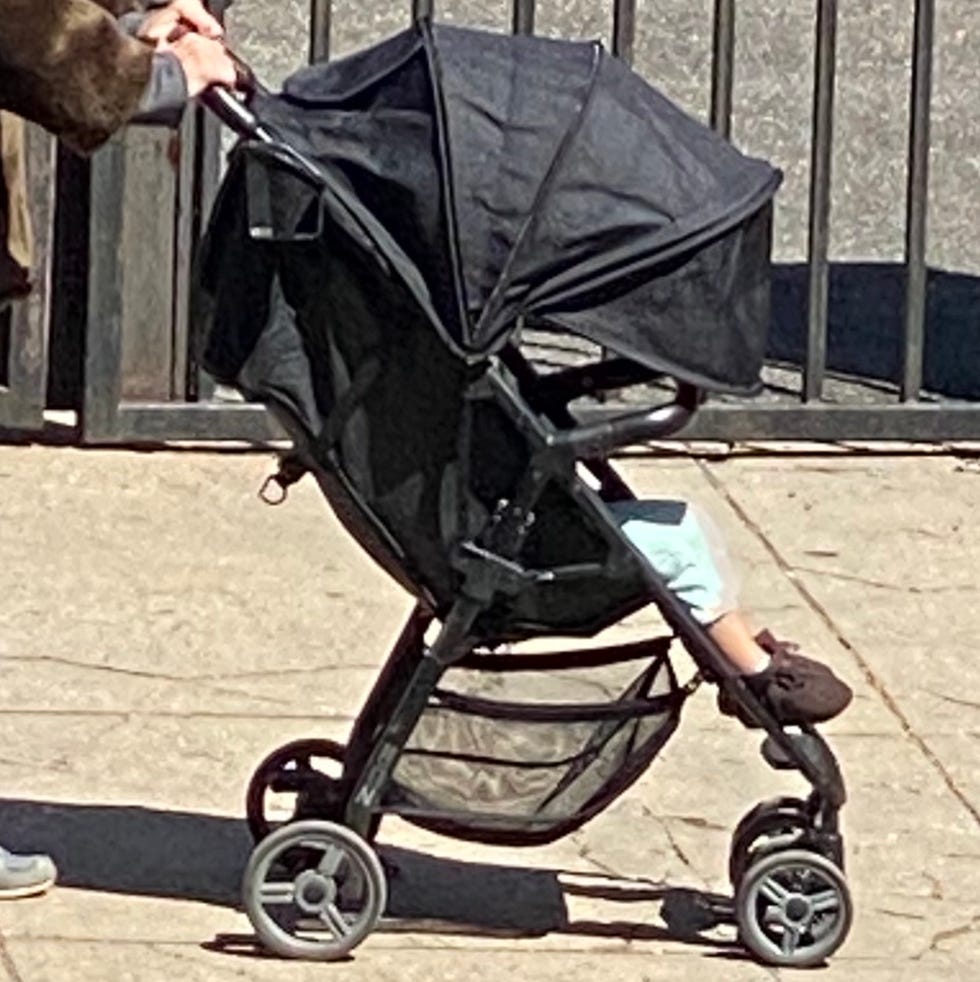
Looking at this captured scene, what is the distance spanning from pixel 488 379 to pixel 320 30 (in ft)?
9.12

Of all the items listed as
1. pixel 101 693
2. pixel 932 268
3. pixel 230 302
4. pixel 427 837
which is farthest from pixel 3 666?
pixel 932 268

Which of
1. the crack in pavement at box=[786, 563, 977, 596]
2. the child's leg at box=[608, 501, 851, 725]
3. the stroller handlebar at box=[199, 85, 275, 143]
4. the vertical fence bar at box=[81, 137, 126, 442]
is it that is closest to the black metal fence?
the vertical fence bar at box=[81, 137, 126, 442]

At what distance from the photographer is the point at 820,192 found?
7582 millimetres

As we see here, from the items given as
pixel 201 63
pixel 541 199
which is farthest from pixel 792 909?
pixel 201 63

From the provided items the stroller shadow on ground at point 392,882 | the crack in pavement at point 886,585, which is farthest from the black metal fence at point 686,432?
the stroller shadow on ground at point 392,882

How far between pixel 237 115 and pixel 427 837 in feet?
4.41

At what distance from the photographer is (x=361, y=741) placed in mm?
5098

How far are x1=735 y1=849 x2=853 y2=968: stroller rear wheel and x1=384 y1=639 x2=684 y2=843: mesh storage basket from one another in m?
0.24

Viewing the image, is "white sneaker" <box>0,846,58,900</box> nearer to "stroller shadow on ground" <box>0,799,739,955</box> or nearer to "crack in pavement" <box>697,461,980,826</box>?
"stroller shadow on ground" <box>0,799,739,955</box>

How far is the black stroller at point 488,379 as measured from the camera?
4.74 m

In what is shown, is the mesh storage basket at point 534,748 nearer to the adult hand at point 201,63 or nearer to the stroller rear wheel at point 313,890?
the stroller rear wheel at point 313,890

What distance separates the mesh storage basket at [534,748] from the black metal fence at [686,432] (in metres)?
2.44

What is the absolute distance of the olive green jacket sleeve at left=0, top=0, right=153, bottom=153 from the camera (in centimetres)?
473

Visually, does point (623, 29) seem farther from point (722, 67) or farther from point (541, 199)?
point (541, 199)
